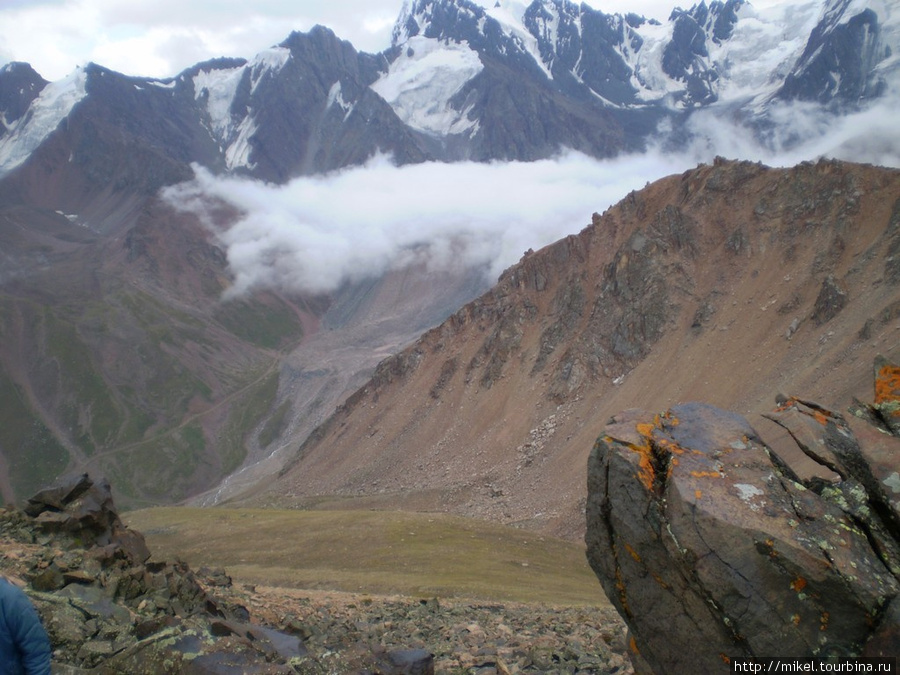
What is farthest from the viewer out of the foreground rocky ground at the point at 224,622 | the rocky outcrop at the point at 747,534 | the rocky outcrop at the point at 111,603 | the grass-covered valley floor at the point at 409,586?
the grass-covered valley floor at the point at 409,586

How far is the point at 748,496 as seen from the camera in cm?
1265

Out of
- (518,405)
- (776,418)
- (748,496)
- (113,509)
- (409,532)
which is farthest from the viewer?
(518,405)

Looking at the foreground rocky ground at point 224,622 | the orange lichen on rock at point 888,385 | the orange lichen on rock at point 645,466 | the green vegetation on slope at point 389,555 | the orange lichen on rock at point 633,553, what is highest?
the orange lichen on rock at point 888,385

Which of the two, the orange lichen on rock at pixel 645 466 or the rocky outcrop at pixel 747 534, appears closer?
the rocky outcrop at pixel 747 534

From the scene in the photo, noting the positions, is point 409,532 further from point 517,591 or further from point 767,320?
point 767,320

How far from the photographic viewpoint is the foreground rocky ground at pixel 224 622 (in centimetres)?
1345

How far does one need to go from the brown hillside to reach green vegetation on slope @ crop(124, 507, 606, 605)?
38.2ft

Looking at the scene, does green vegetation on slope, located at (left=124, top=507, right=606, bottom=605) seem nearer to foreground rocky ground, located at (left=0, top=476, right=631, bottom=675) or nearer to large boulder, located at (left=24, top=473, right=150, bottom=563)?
foreground rocky ground, located at (left=0, top=476, right=631, bottom=675)

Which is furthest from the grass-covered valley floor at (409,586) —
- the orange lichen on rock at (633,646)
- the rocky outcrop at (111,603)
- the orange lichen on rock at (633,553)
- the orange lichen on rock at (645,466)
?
the orange lichen on rock at (645,466)

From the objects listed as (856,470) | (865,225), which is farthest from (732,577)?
(865,225)

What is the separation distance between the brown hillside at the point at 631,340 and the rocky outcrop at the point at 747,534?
36005 millimetres

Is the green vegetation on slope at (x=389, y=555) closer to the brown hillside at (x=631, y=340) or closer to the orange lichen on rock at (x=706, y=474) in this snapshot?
the brown hillside at (x=631, y=340)

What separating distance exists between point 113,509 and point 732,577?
24597 millimetres

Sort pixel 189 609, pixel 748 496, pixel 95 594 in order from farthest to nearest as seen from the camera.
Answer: pixel 189 609 < pixel 95 594 < pixel 748 496
